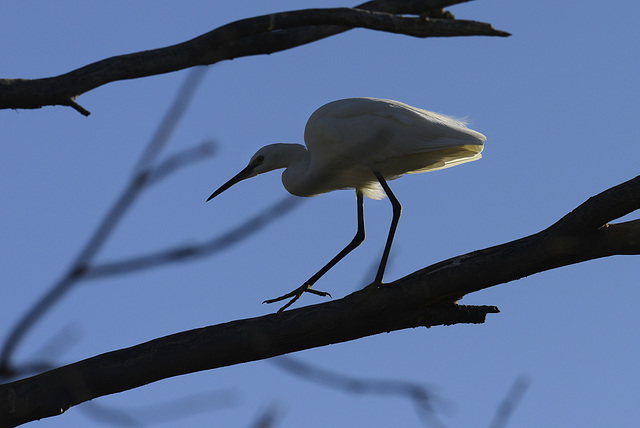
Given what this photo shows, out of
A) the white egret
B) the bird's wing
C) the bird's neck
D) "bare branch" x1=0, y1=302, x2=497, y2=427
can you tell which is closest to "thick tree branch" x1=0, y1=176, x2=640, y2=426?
"bare branch" x1=0, y1=302, x2=497, y2=427

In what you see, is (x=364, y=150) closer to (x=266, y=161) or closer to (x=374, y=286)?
(x=266, y=161)

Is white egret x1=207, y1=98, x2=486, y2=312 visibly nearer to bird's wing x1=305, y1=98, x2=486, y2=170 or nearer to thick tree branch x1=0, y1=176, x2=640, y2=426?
bird's wing x1=305, y1=98, x2=486, y2=170

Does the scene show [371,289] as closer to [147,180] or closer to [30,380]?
[30,380]

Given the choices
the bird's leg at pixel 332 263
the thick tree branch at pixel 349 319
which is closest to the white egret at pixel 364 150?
the bird's leg at pixel 332 263

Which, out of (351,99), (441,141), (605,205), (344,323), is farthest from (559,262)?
(351,99)

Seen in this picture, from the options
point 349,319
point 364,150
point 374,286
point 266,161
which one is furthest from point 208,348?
point 266,161

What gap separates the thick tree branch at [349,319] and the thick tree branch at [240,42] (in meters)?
0.91

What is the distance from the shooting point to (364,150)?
14.8 feet

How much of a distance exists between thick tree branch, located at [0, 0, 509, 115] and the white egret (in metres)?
0.51

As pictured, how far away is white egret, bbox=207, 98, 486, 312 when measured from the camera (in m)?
4.50

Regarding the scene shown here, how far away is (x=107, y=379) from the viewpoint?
3.29m

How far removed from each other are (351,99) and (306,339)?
1792 millimetres

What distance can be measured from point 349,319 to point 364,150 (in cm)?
126

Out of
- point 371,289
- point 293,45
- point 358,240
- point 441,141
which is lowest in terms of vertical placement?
point 358,240
